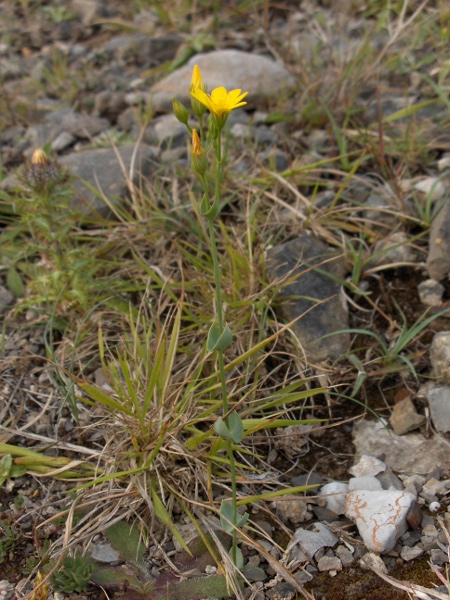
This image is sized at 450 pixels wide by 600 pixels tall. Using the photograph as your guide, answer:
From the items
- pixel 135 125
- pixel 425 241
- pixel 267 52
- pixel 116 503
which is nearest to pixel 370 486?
pixel 116 503

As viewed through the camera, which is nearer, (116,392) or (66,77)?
(116,392)

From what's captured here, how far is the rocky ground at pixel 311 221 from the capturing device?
1.77 meters

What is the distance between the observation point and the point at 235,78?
338 cm

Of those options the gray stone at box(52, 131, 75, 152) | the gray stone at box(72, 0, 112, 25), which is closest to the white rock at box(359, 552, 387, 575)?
the gray stone at box(52, 131, 75, 152)

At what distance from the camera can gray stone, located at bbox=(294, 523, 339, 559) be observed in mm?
1743

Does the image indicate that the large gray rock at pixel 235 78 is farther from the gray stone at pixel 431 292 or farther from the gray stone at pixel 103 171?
the gray stone at pixel 431 292

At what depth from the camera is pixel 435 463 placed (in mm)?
1938

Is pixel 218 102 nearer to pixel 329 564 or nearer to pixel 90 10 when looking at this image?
pixel 329 564

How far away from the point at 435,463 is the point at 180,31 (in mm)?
3156

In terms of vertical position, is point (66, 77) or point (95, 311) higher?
point (66, 77)

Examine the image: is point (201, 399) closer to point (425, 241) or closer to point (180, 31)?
point (425, 241)

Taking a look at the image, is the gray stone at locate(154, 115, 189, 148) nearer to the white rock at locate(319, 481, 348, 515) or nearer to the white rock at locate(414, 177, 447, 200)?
the white rock at locate(414, 177, 447, 200)

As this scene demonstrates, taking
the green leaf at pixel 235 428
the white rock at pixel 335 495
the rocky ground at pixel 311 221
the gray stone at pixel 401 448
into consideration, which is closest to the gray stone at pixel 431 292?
the rocky ground at pixel 311 221

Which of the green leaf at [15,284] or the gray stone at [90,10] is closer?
the green leaf at [15,284]
